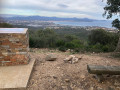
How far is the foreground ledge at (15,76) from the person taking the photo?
2.44 meters

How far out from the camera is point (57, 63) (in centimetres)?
382

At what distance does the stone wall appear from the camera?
330cm

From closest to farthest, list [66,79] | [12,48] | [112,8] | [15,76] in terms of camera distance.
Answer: [15,76] → [66,79] → [12,48] → [112,8]

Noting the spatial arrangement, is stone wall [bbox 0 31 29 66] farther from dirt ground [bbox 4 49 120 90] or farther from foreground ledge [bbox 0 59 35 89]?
dirt ground [bbox 4 49 120 90]

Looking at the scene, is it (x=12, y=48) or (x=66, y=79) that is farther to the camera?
(x=12, y=48)

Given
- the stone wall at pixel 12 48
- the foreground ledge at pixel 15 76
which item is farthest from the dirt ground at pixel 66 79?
the stone wall at pixel 12 48

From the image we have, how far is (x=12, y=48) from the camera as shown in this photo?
335 cm

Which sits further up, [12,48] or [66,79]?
[12,48]

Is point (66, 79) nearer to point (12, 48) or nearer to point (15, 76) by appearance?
point (15, 76)

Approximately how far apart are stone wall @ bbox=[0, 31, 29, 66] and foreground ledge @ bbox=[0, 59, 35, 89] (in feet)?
0.66

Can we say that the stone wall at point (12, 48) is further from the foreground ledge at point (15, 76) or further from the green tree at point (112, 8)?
the green tree at point (112, 8)

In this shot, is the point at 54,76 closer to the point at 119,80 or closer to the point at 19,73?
the point at 19,73

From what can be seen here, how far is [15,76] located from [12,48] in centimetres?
89

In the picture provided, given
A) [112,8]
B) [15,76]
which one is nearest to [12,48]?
[15,76]
